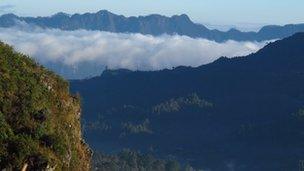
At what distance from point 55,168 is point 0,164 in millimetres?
3253

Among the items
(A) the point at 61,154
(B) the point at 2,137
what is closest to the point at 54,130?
(A) the point at 61,154

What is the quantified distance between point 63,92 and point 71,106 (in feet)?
3.02

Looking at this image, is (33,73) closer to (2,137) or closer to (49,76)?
(49,76)

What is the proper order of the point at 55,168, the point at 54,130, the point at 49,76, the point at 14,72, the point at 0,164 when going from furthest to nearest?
the point at 49,76 < the point at 14,72 < the point at 54,130 < the point at 55,168 < the point at 0,164

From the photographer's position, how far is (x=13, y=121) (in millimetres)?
35906

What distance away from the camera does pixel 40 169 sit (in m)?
32.9

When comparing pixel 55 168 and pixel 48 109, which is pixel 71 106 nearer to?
pixel 48 109

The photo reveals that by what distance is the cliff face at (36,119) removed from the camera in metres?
33.2

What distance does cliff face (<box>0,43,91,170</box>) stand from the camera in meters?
33.2

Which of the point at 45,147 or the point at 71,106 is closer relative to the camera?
the point at 45,147

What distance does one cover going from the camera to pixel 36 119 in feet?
121

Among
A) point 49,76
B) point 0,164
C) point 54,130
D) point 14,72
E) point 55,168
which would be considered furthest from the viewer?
point 49,76

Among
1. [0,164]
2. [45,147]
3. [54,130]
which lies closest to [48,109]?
[54,130]

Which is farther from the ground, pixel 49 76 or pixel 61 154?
pixel 49 76
